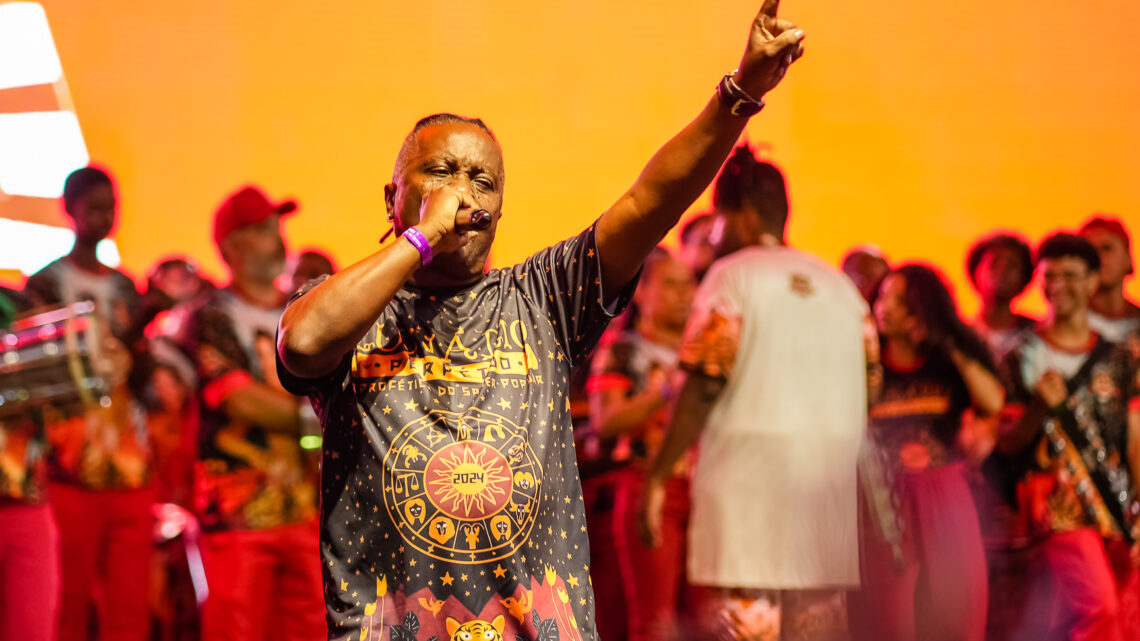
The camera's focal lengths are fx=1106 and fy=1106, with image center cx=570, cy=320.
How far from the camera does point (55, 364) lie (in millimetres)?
2250

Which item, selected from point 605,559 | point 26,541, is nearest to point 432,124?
point 26,541

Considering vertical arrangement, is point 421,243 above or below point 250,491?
above

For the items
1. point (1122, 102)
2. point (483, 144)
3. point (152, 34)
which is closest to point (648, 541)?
point (483, 144)

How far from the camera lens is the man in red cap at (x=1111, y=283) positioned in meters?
4.89

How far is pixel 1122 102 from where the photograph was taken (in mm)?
6375

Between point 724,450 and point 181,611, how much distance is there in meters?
2.84

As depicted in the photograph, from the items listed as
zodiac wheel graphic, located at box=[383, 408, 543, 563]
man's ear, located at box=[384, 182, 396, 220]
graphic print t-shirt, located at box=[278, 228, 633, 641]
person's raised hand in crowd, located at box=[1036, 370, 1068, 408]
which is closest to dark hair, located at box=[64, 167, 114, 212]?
man's ear, located at box=[384, 182, 396, 220]

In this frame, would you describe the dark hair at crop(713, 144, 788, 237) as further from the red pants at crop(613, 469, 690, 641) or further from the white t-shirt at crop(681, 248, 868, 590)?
the red pants at crop(613, 469, 690, 641)

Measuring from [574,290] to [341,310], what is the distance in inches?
16.2

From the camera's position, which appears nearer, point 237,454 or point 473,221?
point 473,221

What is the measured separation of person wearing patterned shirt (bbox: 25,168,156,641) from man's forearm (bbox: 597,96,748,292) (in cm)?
291

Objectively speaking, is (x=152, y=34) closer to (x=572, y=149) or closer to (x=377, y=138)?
(x=377, y=138)

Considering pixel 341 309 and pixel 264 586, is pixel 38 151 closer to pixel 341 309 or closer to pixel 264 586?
pixel 264 586

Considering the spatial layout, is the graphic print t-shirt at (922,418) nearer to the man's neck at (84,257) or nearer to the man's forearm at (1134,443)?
the man's forearm at (1134,443)
